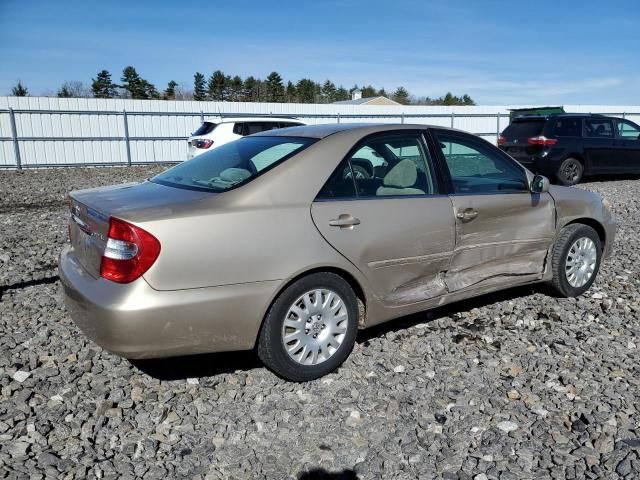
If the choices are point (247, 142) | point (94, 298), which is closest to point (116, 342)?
point (94, 298)

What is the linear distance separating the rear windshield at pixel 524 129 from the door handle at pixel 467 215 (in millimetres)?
9613

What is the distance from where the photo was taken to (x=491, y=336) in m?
4.05

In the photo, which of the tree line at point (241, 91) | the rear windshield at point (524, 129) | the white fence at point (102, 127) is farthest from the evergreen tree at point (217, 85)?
the rear windshield at point (524, 129)

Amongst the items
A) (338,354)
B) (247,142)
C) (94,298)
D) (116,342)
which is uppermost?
(247,142)

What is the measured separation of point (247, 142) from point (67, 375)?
194 cm

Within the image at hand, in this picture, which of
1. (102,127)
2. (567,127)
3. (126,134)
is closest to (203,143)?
(126,134)

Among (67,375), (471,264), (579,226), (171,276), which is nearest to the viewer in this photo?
(171,276)

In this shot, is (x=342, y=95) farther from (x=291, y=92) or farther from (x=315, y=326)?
(x=315, y=326)

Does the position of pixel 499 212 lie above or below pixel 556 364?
A: above

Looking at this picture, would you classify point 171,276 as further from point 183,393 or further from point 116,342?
point 183,393

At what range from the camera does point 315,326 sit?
3.28 m

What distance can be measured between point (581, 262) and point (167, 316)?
3.61 m

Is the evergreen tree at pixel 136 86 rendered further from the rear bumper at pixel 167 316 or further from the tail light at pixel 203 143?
the rear bumper at pixel 167 316

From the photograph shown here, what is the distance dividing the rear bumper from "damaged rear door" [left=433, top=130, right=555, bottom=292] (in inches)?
60.1
